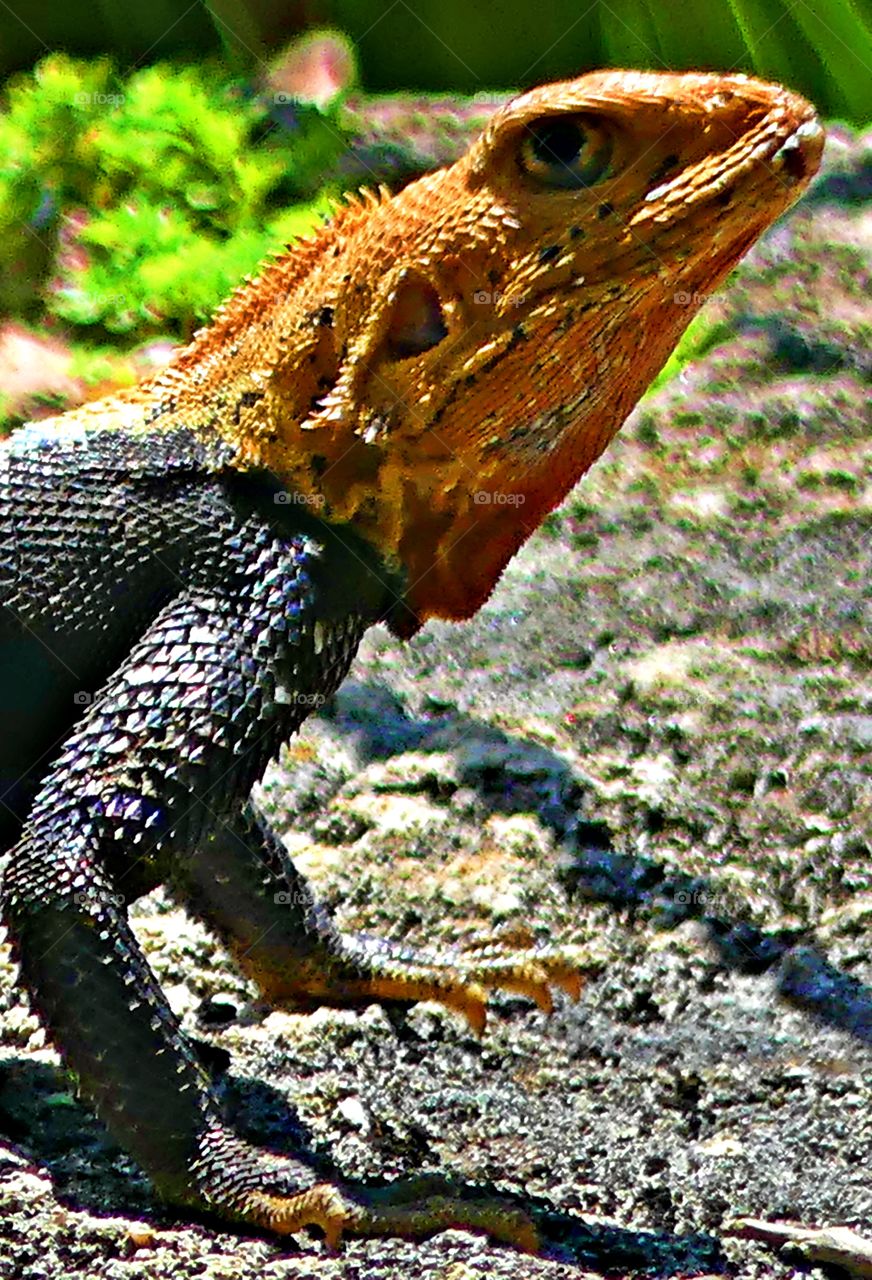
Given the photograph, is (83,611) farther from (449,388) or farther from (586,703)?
(586,703)

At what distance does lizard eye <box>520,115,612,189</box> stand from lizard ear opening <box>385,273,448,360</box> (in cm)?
26

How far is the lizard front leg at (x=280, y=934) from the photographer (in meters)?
3.72

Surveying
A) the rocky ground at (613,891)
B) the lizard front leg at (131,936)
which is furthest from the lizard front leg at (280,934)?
the lizard front leg at (131,936)

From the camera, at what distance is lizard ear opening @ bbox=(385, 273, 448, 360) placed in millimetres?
3027

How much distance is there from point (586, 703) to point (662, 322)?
7.23 ft

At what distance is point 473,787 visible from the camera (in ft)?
15.3

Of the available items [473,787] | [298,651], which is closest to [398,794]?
[473,787]

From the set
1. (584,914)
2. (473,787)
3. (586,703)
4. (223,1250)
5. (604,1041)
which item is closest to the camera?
(223,1250)

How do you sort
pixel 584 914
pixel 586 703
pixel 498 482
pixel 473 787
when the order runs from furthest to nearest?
pixel 586 703 → pixel 473 787 → pixel 584 914 → pixel 498 482

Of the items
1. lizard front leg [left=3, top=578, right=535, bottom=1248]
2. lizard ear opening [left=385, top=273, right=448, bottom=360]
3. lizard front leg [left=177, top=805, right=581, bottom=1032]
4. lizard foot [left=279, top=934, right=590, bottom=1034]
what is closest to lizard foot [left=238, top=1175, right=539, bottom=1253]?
lizard front leg [left=3, top=578, right=535, bottom=1248]

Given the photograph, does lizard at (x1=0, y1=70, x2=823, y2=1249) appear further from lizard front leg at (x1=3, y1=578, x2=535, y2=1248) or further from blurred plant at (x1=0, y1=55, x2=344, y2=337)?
blurred plant at (x1=0, y1=55, x2=344, y2=337)

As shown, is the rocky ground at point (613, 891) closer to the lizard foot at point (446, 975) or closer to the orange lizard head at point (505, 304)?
the lizard foot at point (446, 975)

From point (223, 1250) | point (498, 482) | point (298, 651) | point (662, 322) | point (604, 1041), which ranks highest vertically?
point (662, 322)

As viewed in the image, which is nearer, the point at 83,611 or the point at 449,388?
the point at 449,388
